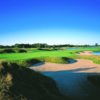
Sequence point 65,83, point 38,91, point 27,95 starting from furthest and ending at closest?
point 65,83 → point 38,91 → point 27,95

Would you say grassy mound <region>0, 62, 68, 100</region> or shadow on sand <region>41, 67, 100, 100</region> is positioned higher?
Result: grassy mound <region>0, 62, 68, 100</region>

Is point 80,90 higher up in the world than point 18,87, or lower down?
lower down

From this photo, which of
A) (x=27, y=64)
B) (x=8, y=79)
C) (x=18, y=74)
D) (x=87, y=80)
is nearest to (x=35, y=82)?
(x=18, y=74)

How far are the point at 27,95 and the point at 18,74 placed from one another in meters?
2.43

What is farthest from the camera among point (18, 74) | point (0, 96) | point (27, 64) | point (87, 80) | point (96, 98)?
point (27, 64)

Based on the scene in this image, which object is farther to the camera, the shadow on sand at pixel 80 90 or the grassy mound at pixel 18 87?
the shadow on sand at pixel 80 90

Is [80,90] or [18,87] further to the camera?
[80,90]

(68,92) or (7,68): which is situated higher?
(7,68)

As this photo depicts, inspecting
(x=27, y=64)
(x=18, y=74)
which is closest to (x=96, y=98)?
(x=18, y=74)

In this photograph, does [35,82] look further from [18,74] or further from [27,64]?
[27,64]

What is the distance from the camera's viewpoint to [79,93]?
13656mm

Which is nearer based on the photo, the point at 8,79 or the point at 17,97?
the point at 17,97

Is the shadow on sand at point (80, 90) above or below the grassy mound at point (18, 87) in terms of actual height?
below

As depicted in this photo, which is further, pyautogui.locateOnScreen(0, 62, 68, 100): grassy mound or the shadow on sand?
the shadow on sand
